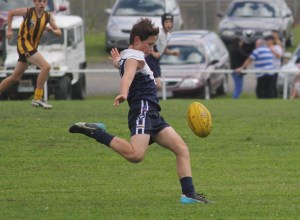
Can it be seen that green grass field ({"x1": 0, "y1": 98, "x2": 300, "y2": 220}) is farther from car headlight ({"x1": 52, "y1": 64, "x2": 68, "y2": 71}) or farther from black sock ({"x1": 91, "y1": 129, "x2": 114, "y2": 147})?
car headlight ({"x1": 52, "y1": 64, "x2": 68, "y2": 71})

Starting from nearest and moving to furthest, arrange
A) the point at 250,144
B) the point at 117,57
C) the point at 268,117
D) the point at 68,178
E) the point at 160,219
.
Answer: the point at 160,219 < the point at 117,57 < the point at 68,178 < the point at 250,144 < the point at 268,117

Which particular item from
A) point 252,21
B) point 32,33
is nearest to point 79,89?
point 252,21

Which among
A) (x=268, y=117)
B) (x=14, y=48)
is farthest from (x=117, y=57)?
(x=14, y=48)

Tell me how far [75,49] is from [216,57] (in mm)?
3405

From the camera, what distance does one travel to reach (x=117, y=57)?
1097 cm

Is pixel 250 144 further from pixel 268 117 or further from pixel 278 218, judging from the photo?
pixel 278 218

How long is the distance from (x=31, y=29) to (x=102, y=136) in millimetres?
7047

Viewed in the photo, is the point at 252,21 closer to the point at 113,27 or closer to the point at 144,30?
the point at 113,27

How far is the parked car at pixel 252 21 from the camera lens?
3383cm

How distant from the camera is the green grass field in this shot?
10.8 m

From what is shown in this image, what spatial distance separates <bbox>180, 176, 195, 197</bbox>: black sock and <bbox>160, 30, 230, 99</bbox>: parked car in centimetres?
1405

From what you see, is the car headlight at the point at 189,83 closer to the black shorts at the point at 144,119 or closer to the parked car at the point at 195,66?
the parked car at the point at 195,66

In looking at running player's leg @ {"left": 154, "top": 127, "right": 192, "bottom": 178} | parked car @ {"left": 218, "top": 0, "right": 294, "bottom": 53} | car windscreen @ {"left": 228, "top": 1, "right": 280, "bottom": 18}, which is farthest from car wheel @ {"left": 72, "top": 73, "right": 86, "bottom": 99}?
running player's leg @ {"left": 154, "top": 127, "right": 192, "bottom": 178}

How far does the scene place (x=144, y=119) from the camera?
1072 centimetres
